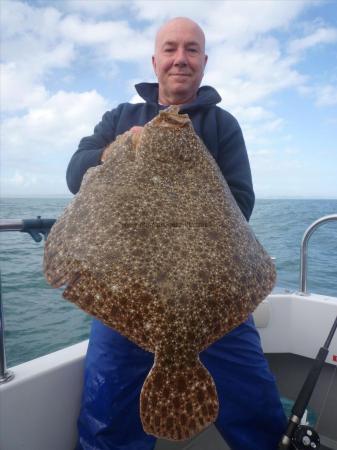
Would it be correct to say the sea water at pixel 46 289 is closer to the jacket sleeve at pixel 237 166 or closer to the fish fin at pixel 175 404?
the jacket sleeve at pixel 237 166

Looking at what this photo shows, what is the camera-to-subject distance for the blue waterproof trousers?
7.97ft

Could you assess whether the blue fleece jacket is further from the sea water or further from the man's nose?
the sea water

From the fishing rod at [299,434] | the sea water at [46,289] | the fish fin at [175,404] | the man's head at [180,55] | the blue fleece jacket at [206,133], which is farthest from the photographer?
the sea water at [46,289]

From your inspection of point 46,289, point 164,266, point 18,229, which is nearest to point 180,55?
point 18,229

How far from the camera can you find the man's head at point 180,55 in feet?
9.24

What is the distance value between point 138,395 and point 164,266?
133cm

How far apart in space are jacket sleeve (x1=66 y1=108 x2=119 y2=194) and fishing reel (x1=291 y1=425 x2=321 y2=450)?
7.54 feet

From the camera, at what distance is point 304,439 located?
2.57 meters

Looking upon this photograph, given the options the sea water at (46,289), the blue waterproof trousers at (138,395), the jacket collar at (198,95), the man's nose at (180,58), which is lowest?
the sea water at (46,289)

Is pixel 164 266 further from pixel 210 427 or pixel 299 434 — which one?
pixel 210 427

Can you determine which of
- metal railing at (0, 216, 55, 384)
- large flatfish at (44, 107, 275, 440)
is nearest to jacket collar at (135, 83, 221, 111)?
large flatfish at (44, 107, 275, 440)

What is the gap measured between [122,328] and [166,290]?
Result: 0.83 ft

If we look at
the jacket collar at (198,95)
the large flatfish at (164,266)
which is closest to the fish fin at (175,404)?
the large flatfish at (164,266)

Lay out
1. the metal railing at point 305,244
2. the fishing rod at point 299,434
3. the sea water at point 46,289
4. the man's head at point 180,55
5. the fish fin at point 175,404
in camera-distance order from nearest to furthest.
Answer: the fish fin at point 175,404
the fishing rod at point 299,434
the man's head at point 180,55
the metal railing at point 305,244
the sea water at point 46,289
